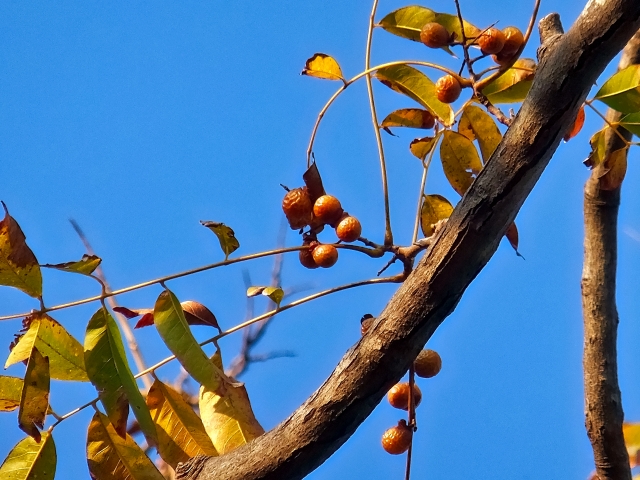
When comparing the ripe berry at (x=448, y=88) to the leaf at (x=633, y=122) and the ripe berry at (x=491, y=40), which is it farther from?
the leaf at (x=633, y=122)

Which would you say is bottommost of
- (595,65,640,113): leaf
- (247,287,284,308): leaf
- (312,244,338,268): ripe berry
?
(247,287,284,308): leaf

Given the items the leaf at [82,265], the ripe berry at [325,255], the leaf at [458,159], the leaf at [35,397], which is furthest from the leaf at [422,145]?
the leaf at [35,397]

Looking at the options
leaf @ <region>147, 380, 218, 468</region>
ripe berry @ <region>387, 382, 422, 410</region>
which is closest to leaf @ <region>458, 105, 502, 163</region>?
ripe berry @ <region>387, 382, 422, 410</region>

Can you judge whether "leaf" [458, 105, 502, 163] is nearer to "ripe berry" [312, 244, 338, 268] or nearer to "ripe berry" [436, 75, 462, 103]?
"ripe berry" [436, 75, 462, 103]

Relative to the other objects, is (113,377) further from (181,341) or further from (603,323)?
(603,323)

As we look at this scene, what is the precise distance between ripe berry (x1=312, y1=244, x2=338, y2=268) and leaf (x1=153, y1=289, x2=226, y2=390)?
25 centimetres

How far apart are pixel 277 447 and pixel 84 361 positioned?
0.97 feet

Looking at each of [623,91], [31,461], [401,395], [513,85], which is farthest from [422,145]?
[31,461]

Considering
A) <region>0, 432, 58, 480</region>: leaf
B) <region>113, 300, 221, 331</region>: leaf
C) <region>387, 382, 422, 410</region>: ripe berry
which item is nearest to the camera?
<region>0, 432, 58, 480</region>: leaf

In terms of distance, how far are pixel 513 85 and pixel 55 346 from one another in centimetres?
84

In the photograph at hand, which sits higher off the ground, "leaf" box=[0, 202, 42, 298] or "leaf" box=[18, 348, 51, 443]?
"leaf" box=[0, 202, 42, 298]

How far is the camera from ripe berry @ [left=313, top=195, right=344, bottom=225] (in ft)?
3.60

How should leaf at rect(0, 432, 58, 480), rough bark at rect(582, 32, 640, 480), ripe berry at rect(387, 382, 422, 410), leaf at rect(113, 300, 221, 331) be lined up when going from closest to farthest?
leaf at rect(0, 432, 58, 480), leaf at rect(113, 300, 221, 331), ripe berry at rect(387, 382, 422, 410), rough bark at rect(582, 32, 640, 480)

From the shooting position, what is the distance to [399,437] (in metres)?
1.10
